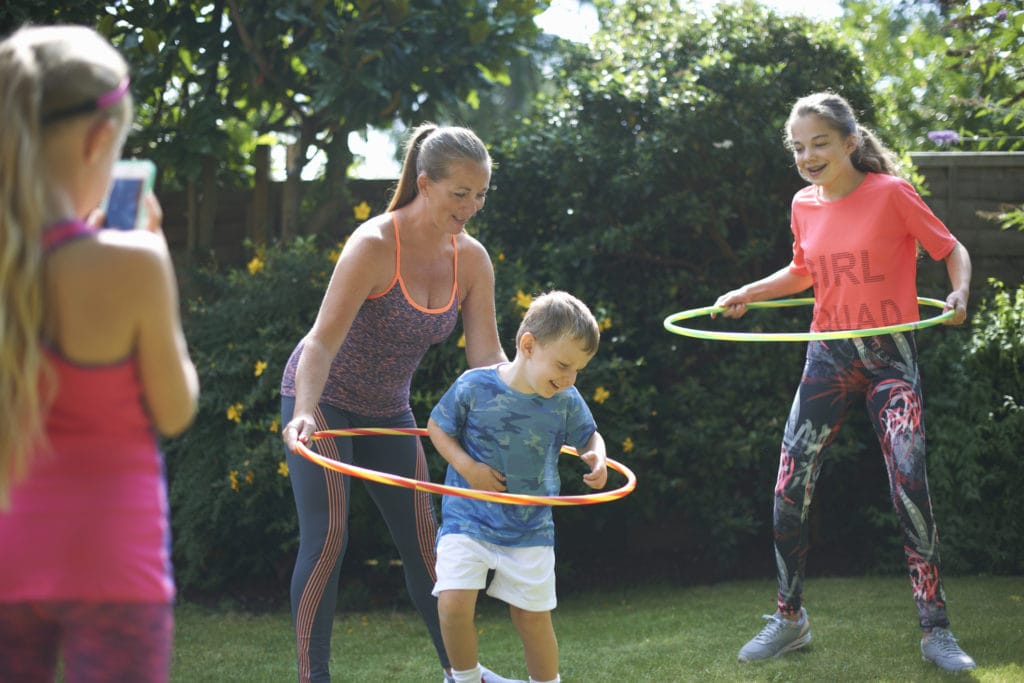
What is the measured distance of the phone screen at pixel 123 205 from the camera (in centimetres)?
194

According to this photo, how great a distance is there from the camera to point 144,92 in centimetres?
639

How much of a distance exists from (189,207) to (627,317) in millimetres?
2758

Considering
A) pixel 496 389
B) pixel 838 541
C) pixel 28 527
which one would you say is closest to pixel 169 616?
pixel 28 527

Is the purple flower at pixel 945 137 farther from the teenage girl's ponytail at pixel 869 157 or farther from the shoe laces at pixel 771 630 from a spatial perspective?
the shoe laces at pixel 771 630

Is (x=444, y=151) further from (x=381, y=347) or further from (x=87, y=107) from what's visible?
(x=87, y=107)

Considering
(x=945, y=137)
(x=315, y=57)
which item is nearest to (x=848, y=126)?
A: (x=315, y=57)

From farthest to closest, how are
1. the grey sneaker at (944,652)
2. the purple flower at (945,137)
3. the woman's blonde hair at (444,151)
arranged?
the purple flower at (945,137) < the grey sneaker at (944,652) < the woman's blonde hair at (444,151)

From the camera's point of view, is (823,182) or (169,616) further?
(823,182)

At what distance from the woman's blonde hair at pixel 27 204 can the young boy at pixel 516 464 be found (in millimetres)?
1670

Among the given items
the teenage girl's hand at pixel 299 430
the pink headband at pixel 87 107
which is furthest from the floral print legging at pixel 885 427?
the pink headband at pixel 87 107

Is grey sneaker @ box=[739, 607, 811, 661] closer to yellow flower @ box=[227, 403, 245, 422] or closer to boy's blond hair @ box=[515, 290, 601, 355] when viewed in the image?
boy's blond hair @ box=[515, 290, 601, 355]

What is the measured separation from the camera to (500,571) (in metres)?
3.33

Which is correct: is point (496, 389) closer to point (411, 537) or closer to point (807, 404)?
point (411, 537)

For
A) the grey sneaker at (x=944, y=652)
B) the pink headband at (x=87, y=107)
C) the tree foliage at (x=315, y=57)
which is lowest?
the grey sneaker at (x=944, y=652)
